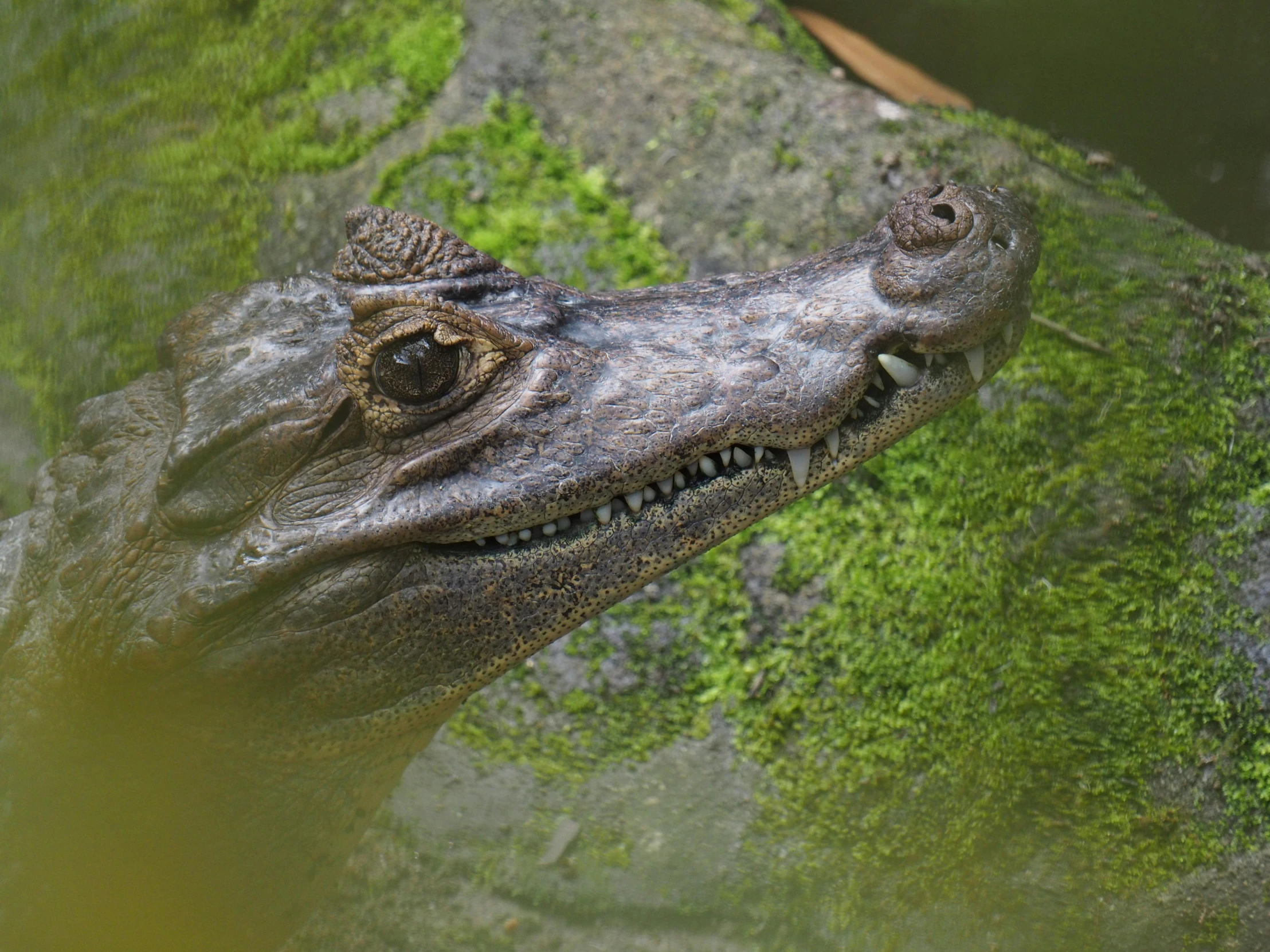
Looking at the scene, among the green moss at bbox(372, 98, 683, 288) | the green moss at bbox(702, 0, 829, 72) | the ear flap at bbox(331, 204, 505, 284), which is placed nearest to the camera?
the ear flap at bbox(331, 204, 505, 284)

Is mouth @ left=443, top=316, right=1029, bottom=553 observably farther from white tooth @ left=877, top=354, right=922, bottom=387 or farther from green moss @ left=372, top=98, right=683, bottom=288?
green moss @ left=372, top=98, right=683, bottom=288

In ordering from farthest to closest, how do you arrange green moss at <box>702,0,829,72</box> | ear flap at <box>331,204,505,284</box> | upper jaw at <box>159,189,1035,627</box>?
green moss at <box>702,0,829,72</box>, ear flap at <box>331,204,505,284</box>, upper jaw at <box>159,189,1035,627</box>

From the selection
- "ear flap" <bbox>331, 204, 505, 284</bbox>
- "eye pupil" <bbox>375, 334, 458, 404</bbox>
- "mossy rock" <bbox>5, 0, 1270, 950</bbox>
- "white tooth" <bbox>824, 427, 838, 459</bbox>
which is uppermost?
"ear flap" <bbox>331, 204, 505, 284</bbox>

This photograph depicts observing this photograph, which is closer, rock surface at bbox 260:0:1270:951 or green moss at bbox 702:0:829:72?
rock surface at bbox 260:0:1270:951

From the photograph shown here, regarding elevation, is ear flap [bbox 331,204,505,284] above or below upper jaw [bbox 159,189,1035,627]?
above

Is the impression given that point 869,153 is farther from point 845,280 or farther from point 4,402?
point 4,402

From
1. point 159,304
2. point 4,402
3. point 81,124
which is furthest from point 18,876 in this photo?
point 81,124

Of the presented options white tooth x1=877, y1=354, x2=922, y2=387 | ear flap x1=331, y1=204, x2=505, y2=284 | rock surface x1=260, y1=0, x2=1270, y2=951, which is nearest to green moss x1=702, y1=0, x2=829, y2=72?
rock surface x1=260, y1=0, x2=1270, y2=951

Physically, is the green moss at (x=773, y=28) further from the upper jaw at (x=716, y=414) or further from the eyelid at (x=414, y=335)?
the eyelid at (x=414, y=335)
